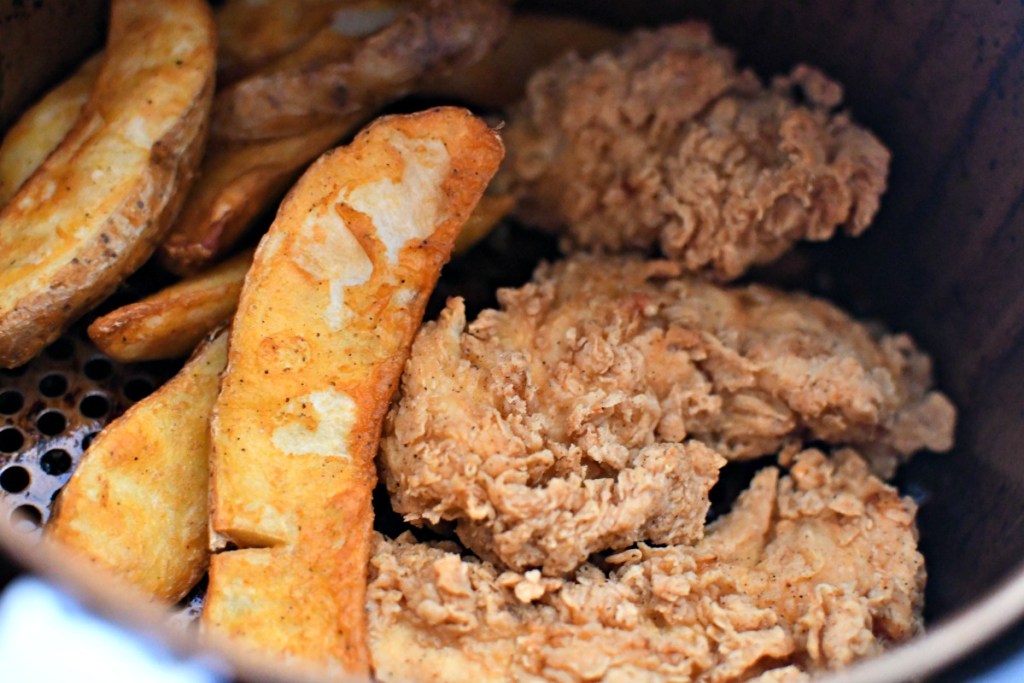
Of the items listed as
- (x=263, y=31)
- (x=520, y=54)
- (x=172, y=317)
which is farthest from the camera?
(x=520, y=54)

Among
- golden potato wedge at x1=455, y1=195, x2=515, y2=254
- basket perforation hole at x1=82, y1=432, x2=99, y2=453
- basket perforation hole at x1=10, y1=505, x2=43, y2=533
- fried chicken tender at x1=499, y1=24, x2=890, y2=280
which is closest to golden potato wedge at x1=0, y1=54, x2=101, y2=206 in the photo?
basket perforation hole at x1=82, y1=432, x2=99, y2=453

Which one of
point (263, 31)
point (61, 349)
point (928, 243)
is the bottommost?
point (61, 349)

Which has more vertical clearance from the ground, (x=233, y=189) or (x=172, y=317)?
(x=233, y=189)

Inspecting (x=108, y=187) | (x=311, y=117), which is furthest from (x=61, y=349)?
(x=311, y=117)

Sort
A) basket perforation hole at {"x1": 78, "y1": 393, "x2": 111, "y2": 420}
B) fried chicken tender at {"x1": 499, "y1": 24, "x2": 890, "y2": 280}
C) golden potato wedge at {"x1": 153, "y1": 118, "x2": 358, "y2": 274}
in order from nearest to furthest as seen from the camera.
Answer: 1. golden potato wedge at {"x1": 153, "y1": 118, "x2": 358, "y2": 274}
2. basket perforation hole at {"x1": 78, "y1": 393, "x2": 111, "y2": 420}
3. fried chicken tender at {"x1": 499, "y1": 24, "x2": 890, "y2": 280}

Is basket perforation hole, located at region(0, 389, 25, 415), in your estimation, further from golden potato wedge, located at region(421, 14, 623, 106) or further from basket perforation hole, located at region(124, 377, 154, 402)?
golden potato wedge, located at region(421, 14, 623, 106)

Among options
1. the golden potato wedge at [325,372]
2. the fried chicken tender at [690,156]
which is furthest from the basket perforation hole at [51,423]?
the fried chicken tender at [690,156]

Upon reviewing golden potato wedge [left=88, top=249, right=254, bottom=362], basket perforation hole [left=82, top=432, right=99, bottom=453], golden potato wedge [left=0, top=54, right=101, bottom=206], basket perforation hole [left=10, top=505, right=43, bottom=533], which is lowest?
basket perforation hole [left=10, top=505, right=43, bottom=533]

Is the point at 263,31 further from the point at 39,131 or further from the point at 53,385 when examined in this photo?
the point at 53,385

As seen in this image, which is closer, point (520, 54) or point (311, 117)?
point (311, 117)
